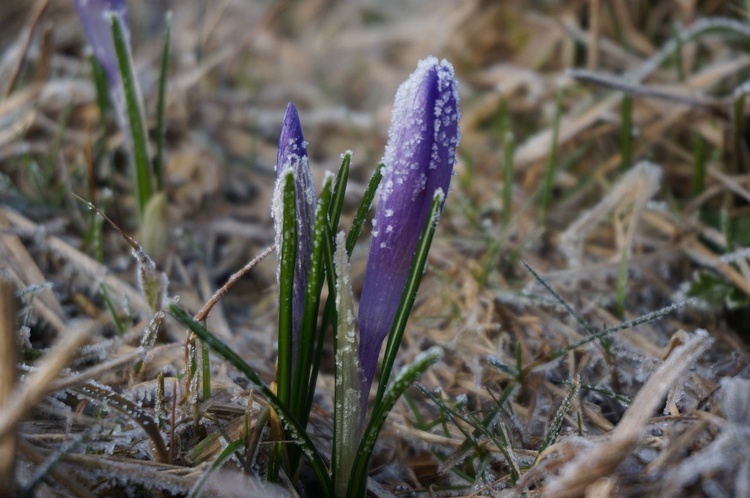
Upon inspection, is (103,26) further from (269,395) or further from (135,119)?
(269,395)

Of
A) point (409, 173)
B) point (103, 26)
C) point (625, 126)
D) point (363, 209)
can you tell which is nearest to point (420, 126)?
point (409, 173)

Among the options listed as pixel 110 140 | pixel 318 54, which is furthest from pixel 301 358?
pixel 318 54

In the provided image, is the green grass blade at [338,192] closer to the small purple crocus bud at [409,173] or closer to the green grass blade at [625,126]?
the small purple crocus bud at [409,173]

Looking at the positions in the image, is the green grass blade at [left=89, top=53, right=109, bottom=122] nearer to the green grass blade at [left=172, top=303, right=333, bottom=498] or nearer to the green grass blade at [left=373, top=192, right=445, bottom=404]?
the green grass blade at [left=172, top=303, right=333, bottom=498]

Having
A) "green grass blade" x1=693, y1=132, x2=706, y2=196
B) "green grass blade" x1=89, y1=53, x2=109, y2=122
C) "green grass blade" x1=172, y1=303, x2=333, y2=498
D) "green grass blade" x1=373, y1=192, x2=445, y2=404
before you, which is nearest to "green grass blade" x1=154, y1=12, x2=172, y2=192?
"green grass blade" x1=89, y1=53, x2=109, y2=122

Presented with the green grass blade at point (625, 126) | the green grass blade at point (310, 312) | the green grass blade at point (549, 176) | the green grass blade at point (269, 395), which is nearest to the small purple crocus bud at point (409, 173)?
the green grass blade at point (310, 312)

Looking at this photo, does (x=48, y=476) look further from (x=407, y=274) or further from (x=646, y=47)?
(x=646, y=47)
